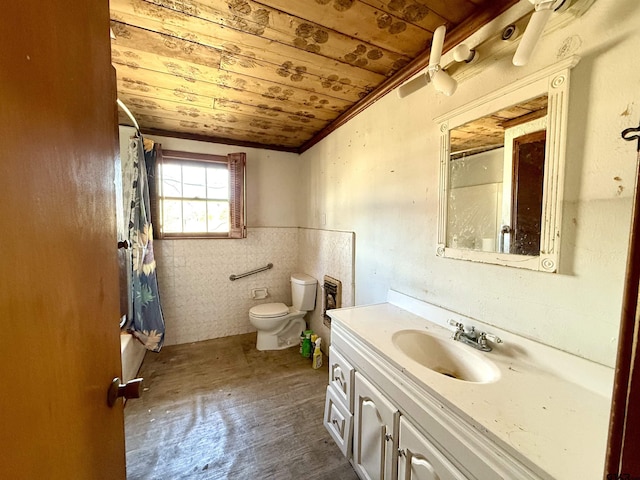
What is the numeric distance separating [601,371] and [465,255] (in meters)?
0.56

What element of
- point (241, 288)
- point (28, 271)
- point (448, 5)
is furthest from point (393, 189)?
point (241, 288)

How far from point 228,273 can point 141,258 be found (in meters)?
0.87

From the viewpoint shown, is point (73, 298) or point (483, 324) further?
point (483, 324)

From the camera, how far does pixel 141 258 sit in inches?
85.6

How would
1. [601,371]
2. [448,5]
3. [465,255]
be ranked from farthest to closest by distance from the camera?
[465,255]
[448,5]
[601,371]

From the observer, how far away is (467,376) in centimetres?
→ 107

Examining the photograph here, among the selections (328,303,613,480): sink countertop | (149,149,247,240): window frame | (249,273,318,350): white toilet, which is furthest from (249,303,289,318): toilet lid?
(328,303,613,480): sink countertop

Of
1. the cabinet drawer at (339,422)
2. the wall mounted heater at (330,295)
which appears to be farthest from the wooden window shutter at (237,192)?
the cabinet drawer at (339,422)

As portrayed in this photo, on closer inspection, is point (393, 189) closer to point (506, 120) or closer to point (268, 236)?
point (506, 120)

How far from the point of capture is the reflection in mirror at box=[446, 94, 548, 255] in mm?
946

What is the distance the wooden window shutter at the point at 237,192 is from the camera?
271 cm

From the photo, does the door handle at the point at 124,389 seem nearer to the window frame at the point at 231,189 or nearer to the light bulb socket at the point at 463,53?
the light bulb socket at the point at 463,53

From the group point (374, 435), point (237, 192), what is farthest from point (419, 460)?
point (237, 192)

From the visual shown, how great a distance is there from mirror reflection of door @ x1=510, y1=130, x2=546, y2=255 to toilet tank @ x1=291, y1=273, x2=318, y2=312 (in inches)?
75.4
